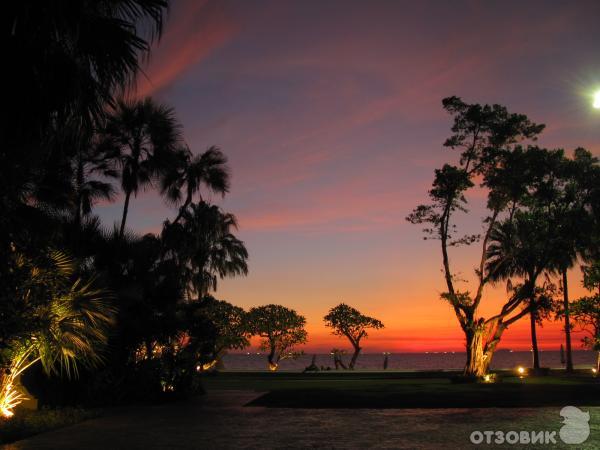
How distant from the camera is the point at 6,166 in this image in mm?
9812

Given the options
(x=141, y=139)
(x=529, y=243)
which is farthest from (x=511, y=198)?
(x=141, y=139)

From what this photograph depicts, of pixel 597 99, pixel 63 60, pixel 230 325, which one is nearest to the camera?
pixel 63 60

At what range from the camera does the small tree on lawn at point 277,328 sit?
52.5 meters

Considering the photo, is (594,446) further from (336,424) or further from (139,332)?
(139,332)

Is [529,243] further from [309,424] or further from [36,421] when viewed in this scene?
[36,421]

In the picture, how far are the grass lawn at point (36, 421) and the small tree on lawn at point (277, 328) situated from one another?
3704 centimetres

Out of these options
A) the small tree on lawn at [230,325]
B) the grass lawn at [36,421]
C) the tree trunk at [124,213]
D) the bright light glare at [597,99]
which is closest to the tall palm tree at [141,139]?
the tree trunk at [124,213]

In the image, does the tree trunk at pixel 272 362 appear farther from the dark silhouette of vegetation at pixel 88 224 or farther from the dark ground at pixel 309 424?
the dark ground at pixel 309 424

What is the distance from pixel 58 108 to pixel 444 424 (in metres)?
9.62

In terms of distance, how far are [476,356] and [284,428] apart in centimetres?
1834

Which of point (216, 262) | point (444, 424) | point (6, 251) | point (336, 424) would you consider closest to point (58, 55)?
point (6, 251)

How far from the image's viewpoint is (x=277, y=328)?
5319 centimetres

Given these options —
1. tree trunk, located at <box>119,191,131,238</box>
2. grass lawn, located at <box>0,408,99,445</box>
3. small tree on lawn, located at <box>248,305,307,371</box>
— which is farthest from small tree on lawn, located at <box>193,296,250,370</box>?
grass lawn, located at <box>0,408,99,445</box>

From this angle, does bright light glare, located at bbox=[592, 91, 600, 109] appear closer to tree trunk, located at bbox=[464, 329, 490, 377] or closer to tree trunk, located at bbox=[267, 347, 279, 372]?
tree trunk, located at bbox=[464, 329, 490, 377]
